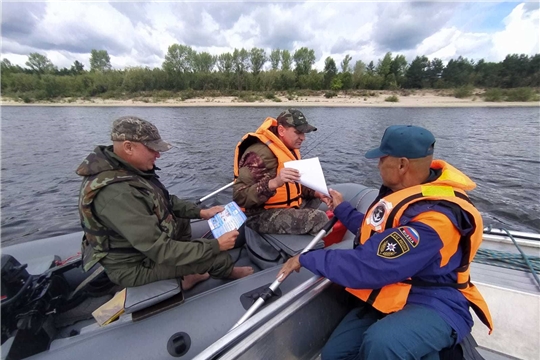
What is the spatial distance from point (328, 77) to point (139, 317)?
1995 inches

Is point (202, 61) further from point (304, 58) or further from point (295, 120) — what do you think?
point (295, 120)

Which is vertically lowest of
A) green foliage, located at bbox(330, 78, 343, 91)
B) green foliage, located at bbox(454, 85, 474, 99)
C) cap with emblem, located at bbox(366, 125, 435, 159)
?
green foliage, located at bbox(454, 85, 474, 99)

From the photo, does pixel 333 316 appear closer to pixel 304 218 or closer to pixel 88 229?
pixel 304 218

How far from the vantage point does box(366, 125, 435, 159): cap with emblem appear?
4.20 ft

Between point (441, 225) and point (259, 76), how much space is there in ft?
164

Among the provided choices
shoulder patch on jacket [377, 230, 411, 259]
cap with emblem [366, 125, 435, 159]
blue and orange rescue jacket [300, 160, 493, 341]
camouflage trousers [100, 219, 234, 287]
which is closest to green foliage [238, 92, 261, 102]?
camouflage trousers [100, 219, 234, 287]

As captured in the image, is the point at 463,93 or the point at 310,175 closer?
the point at 310,175

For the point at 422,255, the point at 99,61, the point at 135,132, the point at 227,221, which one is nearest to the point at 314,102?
the point at 227,221

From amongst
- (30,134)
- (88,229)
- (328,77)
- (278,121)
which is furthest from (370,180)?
(328,77)

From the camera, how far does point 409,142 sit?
50.5 inches

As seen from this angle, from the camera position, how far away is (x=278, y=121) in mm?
2453

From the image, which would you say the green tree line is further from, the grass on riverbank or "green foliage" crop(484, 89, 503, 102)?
"green foliage" crop(484, 89, 503, 102)

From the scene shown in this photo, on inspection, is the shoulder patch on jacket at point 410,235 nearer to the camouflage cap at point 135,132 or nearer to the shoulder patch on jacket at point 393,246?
the shoulder patch on jacket at point 393,246

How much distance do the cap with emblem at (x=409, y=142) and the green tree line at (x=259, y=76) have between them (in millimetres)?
46986
